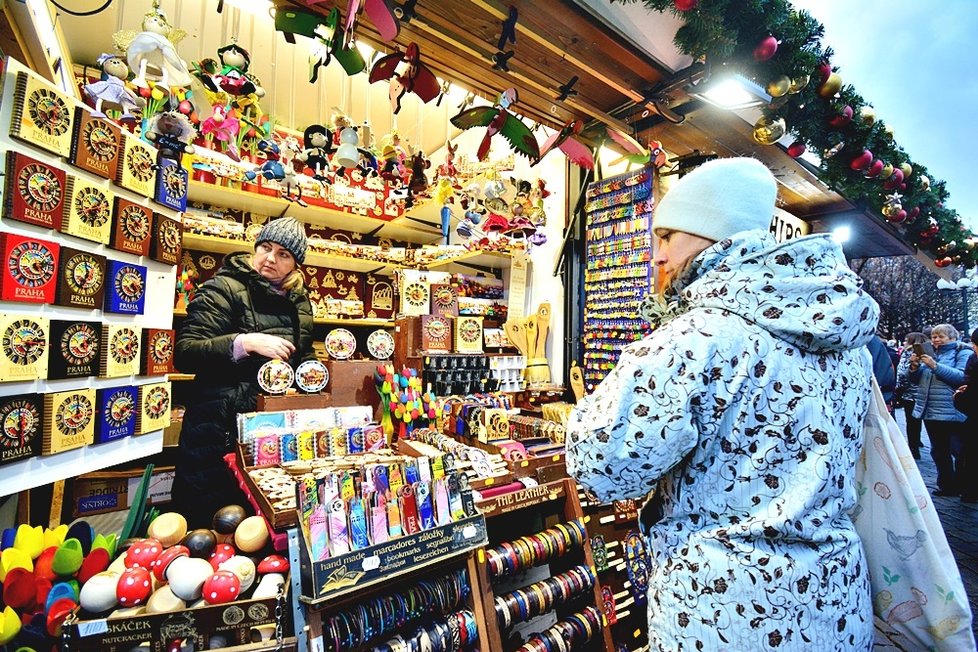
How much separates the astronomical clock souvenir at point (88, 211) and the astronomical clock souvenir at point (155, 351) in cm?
30

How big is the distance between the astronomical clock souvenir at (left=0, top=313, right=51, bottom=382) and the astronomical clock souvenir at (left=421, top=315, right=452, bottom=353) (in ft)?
4.71

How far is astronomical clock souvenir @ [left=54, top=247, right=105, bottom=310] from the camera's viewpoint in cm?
104

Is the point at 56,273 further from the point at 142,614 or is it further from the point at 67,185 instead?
the point at 142,614

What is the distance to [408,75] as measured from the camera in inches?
73.0

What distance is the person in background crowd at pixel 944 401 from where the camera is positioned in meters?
3.97

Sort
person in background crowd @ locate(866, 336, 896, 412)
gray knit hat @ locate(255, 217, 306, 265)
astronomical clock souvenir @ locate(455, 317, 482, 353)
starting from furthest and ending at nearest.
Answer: person in background crowd @ locate(866, 336, 896, 412)
astronomical clock souvenir @ locate(455, 317, 482, 353)
gray knit hat @ locate(255, 217, 306, 265)

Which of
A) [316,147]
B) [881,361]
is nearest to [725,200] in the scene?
[316,147]

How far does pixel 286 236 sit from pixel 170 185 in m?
0.52

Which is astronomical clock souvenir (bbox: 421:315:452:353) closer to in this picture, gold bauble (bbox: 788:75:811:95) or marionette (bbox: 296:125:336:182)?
marionette (bbox: 296:125:336:182)

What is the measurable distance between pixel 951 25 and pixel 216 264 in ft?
38.3

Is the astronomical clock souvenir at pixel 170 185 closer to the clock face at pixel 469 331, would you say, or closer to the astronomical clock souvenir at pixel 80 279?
the astronomical clock souvenir at pixel 80 279

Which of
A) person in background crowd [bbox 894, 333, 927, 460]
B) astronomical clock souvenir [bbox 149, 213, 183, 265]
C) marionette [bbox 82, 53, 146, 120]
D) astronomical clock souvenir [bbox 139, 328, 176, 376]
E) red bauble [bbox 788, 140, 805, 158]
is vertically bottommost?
person in background crowd [bbox 894, 333, 927, 460]

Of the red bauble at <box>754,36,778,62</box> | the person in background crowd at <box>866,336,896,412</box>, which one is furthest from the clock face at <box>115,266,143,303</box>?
the person in background crowd at <box>866,336,896,412</box>

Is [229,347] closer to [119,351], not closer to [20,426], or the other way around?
[119,351]
